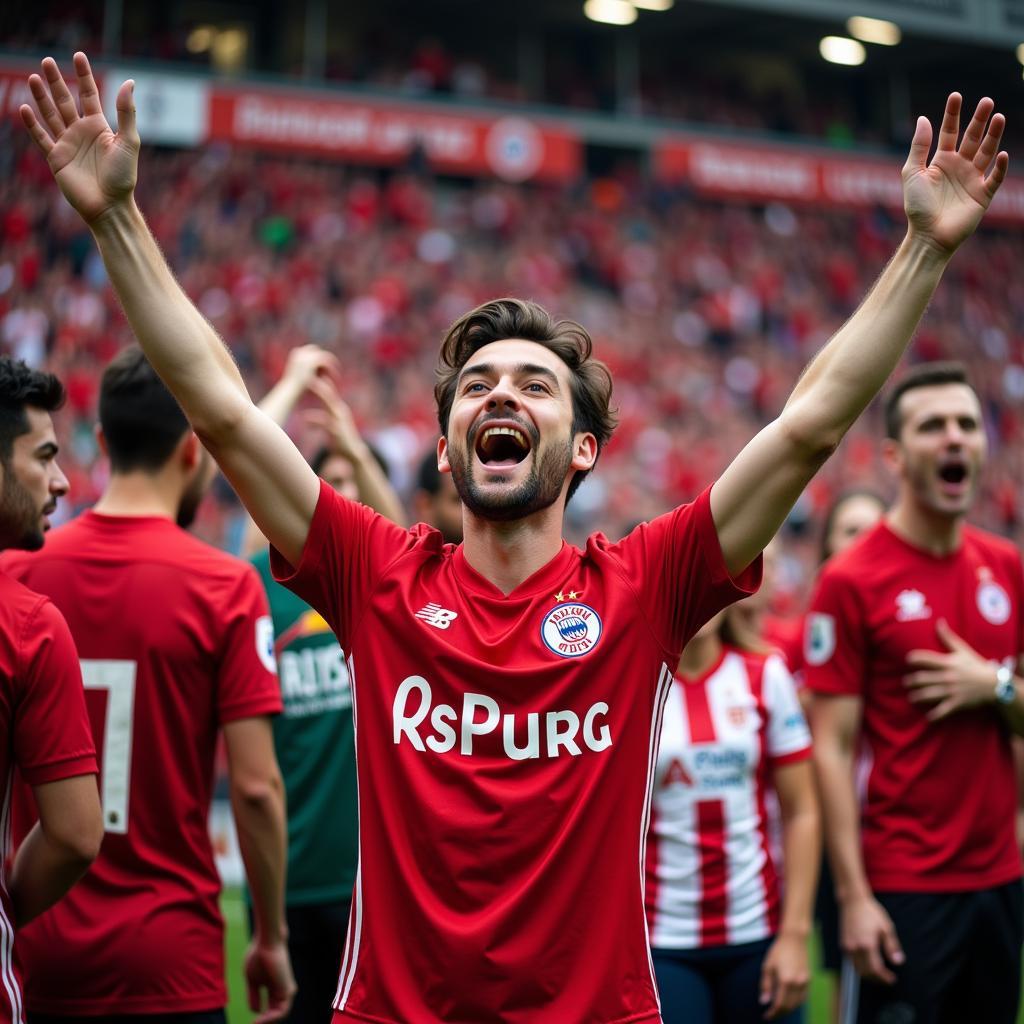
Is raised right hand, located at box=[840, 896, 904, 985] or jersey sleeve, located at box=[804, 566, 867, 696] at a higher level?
jersey sleeve, located at box=[804, 566, 867, 696]

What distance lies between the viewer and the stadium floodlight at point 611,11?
23141 millimetres

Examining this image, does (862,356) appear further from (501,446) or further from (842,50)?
(842,50)

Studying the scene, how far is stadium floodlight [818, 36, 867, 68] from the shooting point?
24.9 m

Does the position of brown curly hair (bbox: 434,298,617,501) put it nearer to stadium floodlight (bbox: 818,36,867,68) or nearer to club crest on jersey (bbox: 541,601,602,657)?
club crest on jersey (bbox: 541,601,602,657)

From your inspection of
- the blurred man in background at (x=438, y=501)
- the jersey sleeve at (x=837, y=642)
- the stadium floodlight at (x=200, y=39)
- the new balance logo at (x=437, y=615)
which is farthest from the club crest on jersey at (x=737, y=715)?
the stadium floodlight at (x=200, y=39)

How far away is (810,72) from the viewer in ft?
86.5

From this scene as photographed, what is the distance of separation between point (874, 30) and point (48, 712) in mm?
24990

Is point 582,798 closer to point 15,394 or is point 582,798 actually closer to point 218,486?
point 15,394

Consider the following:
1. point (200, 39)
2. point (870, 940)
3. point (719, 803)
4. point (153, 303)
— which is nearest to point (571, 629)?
point (153, 303)

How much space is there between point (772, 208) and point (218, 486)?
15.0 metres

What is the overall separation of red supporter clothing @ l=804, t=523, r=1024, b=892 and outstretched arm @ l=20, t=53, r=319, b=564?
2.41 meters

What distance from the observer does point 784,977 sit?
3820mm

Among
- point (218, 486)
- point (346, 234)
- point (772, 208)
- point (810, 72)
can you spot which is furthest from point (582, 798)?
point (810, 72)

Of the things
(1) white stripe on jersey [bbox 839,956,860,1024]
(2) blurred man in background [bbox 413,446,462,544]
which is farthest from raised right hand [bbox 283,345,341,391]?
(1) white stripe on jersey [bbox 839,956,860,1024]
